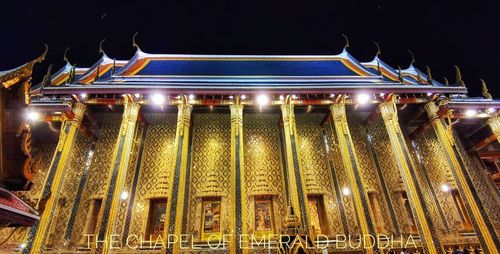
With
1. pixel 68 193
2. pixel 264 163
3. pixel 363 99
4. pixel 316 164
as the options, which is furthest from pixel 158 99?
pixel 363 99

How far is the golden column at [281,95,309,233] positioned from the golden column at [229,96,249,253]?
159cm

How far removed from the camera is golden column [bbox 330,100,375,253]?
752 centimetres

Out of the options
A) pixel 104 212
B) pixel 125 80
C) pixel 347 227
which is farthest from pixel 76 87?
pixel 347 227

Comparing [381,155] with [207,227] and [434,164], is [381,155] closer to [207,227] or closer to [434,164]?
[434,164]

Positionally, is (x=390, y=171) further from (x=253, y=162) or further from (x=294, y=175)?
(x=253, y=162)

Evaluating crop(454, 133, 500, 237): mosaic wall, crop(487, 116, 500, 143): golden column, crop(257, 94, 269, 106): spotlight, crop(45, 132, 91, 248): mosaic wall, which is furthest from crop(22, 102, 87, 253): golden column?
crop(487, 116, 500, 143): golden column

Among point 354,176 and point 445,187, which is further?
point 445,187

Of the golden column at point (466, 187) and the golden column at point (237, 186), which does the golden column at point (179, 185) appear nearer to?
the golden column at point (237, 186)

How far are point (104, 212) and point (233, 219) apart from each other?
3946mm

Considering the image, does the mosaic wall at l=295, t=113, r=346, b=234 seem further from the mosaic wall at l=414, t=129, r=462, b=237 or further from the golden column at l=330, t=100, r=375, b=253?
the mosaic wall at l=414, t=129, r=462, b=237

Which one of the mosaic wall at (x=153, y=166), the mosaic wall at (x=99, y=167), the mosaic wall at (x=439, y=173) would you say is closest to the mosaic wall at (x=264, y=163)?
the mosaic wall at (x=153, y=166)

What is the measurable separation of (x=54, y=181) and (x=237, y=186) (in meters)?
5.72

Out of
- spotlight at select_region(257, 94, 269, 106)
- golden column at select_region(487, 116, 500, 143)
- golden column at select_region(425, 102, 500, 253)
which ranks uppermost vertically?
spotlight at select_region(257, 94, 269, 106)

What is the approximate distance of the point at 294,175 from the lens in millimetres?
8172
